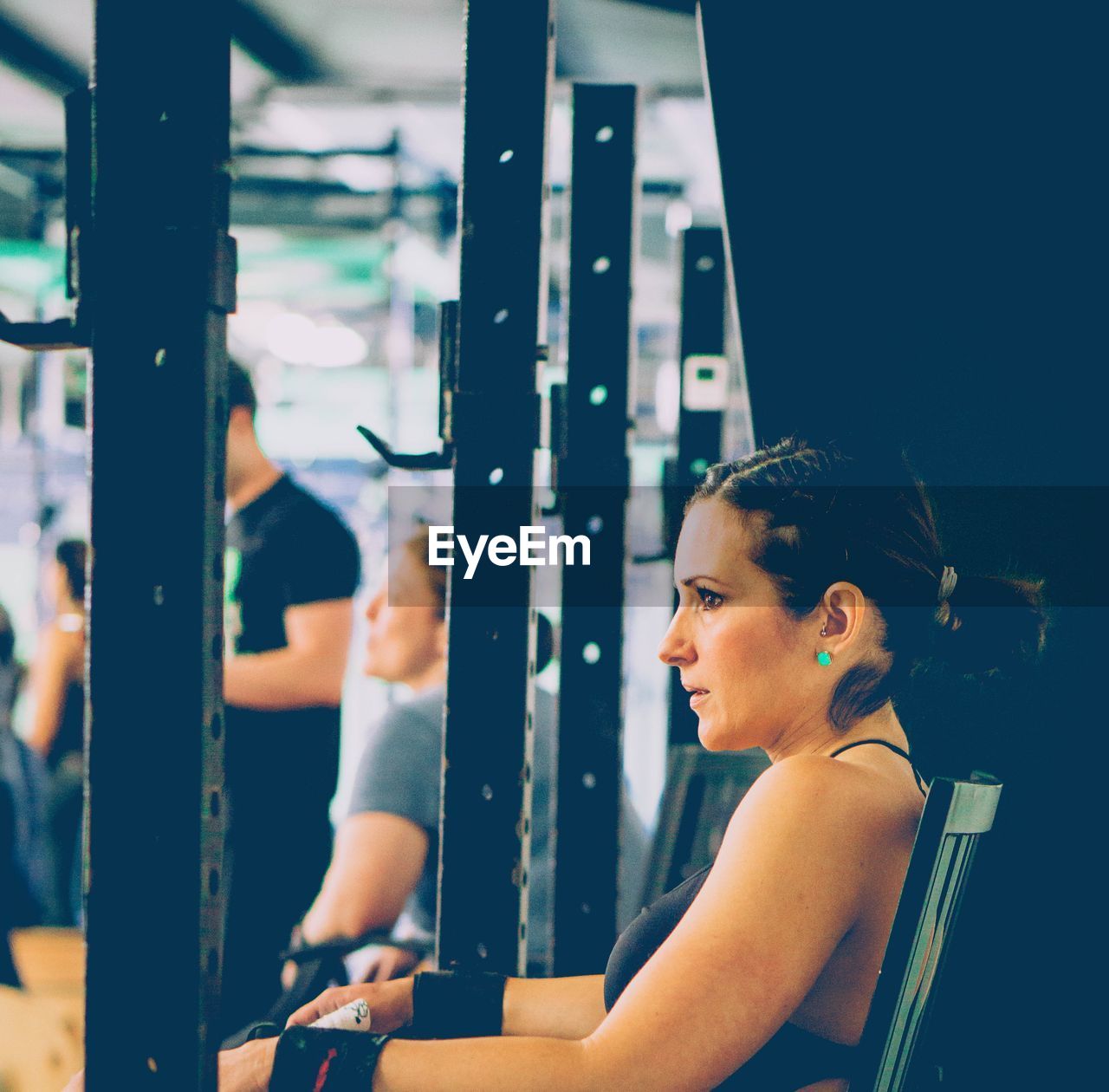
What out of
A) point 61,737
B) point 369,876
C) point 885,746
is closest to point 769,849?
point 885,746

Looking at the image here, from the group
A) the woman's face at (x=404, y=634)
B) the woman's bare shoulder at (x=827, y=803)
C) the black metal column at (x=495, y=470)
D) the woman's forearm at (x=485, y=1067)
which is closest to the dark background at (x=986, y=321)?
the woman's bare shoulder at (x=827, y=803)

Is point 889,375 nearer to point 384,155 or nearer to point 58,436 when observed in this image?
point 384,155

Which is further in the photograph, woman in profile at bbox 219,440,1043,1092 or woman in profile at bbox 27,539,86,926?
woman in profile at bbox 27,539,86,926

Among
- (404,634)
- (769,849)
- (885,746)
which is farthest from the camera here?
(404,634)

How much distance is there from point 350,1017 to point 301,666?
1126 millimetres

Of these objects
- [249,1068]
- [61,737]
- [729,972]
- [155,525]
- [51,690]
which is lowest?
[61,737]

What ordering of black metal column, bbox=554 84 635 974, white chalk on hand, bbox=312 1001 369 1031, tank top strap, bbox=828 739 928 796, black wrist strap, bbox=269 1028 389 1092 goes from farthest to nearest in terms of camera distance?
black metal column, bbox=554 84 635 974
white chalk on hand, bbox=312 1001 369 1031
tank top strap, bbox=828 739 928 796
black wrist strap, bbox=269 1028 389 1092

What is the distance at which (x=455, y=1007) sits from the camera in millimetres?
1249

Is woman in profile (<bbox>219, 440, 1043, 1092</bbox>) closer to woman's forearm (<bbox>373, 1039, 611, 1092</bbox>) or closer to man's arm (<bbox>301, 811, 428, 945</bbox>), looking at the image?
woman's forearm (<bbox>373, 1039, 611, 1092</bbox>)

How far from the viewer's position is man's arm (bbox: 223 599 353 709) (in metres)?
2.21

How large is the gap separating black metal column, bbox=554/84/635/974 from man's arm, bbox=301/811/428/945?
0.91 feet

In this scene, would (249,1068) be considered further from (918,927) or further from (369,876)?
(369,876)

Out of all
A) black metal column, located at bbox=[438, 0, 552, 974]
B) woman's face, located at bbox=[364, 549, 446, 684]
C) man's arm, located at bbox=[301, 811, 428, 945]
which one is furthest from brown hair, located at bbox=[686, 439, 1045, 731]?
woman's face, located at bbox=[364, 549, 446, 684]

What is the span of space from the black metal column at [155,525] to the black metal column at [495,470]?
0.46 meters
